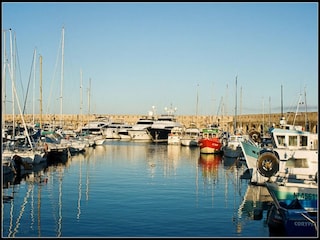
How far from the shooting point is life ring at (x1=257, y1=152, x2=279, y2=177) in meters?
23.8

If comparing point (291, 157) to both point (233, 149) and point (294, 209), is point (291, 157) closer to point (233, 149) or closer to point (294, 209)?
point (294, 209)

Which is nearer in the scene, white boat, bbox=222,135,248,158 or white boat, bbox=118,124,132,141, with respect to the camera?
white boat, bbox=222,135,248,158

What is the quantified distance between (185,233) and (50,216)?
6175mm

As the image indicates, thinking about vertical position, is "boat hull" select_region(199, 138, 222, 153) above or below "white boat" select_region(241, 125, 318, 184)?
below

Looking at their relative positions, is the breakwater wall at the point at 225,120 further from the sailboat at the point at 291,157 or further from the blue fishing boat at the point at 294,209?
the blue fishing boat at the point at 294,209

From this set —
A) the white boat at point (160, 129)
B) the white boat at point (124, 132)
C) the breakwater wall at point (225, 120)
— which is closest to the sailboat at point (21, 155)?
the breakwater wall at point (225, 120)

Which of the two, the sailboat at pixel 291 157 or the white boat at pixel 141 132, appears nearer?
the sailboat at pixel 291 157

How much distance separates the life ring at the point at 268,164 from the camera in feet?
78.2

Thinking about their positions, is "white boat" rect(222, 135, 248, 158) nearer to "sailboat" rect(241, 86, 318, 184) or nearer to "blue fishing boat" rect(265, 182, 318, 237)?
"sailboat" rect(241, 86, 318, 184)

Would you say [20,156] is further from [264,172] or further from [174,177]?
[264,172]

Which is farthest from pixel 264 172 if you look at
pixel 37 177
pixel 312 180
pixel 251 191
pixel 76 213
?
pixel 37 177

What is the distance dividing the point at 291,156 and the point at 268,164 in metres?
1.28

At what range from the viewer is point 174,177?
108 ft

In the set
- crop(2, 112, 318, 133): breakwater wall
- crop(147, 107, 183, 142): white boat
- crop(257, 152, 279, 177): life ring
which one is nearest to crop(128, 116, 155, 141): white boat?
crop(147, 107, 183, 142): white boat
